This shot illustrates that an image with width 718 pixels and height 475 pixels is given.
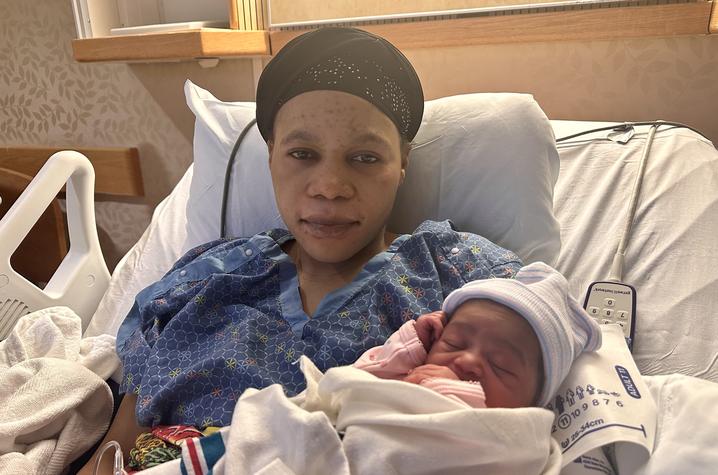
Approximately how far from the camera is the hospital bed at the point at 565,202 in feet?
3.31

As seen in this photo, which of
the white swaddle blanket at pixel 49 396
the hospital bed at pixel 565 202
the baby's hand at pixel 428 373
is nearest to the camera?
the baby's hand at pixel 428 373

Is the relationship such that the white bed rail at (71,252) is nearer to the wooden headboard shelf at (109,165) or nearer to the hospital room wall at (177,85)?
the hospital room wall at (177,85)

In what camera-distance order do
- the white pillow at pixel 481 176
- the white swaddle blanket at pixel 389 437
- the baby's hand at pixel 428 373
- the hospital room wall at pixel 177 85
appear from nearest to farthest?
the white swaddle blanket at pixel 389 437, the baby's hand at pixel 428 373, the white pillow at pixel 481 176, the hospital room wall at pixel 177 85

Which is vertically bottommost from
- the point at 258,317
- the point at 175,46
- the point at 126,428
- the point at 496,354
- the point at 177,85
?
the point at 126,428

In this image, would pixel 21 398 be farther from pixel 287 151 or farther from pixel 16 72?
pixel 16 72

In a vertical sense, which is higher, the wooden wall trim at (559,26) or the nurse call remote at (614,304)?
the wooden wall trim at (559,26)

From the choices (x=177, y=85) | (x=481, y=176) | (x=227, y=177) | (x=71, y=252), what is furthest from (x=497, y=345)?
(x=177, y=85)

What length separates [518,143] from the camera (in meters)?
1.15

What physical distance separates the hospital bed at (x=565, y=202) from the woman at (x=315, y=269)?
0.13 meters

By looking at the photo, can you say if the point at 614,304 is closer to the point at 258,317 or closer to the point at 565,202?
the point at 565,202

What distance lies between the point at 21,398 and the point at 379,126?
74cm

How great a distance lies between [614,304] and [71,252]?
4.22ft

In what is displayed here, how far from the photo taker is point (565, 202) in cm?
130

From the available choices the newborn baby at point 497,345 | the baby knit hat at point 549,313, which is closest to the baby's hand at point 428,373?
the newborn baby at point 497,345
